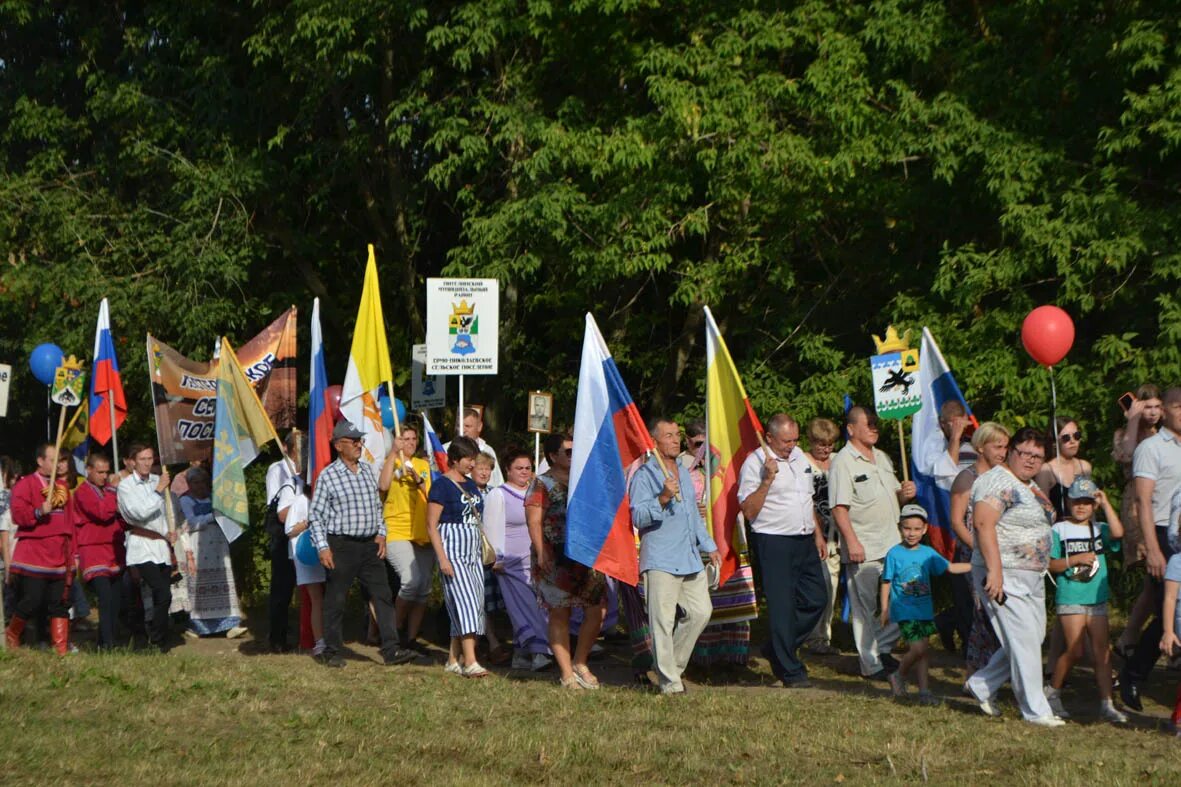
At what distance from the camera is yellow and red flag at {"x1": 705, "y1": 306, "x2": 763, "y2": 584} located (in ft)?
33.9

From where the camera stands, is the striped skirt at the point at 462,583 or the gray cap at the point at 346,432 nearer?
the striped skirt at the point at 462,583

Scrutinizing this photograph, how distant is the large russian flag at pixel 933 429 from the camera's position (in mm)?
11258

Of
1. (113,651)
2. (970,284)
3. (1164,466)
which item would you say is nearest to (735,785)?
(1164,466)

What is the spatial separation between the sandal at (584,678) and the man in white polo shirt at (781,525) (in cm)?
119

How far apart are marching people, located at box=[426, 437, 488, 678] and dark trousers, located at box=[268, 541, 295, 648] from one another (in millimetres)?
1983

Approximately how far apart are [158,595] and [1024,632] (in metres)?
7.07

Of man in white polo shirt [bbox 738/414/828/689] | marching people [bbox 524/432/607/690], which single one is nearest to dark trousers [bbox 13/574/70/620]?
marching people [bbox 524/432/607/690]

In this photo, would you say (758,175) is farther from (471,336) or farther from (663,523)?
(663,523)

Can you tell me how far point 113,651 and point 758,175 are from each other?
758cm

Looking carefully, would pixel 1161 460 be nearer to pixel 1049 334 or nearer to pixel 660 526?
pixel 1049 334

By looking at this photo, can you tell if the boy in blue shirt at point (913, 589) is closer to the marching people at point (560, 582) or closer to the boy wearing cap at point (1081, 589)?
the boy wearing cap at point (1081, 589)

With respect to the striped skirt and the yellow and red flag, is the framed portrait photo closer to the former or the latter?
the striped skirt

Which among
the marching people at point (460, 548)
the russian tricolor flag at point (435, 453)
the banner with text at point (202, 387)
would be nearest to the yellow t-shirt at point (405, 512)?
the russian tricolor flag at point (435, 453)

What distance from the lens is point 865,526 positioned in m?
10.5
